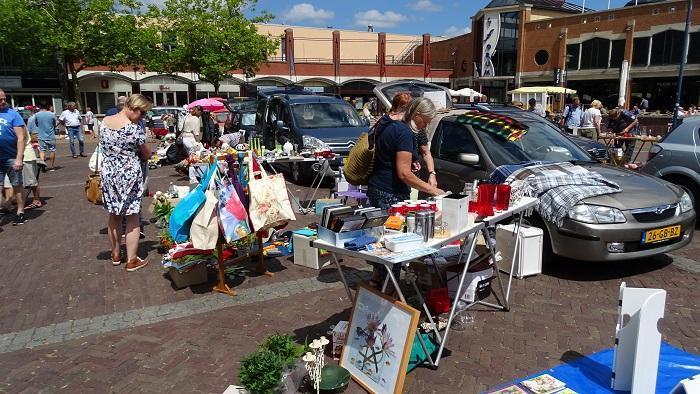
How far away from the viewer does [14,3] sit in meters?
27.4

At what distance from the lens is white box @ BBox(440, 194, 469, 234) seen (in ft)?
11.4

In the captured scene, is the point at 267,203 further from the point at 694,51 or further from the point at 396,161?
the point at 694,51

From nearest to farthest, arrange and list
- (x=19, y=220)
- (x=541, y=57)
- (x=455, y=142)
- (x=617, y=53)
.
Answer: (x=455, y=142), (x=19, y=220), (x=617, y=53), (x=541, y=57)

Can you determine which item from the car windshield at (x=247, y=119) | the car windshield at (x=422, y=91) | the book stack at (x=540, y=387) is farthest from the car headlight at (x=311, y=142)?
the book stack at (x=540, y=387)

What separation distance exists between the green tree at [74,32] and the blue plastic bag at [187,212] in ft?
90.9

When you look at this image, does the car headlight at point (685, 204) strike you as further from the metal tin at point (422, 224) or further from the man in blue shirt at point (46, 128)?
the man in blue shirt at point (46, 128)

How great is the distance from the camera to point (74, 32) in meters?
27.8

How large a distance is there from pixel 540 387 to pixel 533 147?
3540mm

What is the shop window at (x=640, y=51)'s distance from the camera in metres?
33.7

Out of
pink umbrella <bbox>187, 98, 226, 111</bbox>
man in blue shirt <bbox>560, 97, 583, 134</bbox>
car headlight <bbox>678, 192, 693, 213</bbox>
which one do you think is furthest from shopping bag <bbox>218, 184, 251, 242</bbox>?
man in blue shirt <bbox>560, 97, 583, 134</bbox>

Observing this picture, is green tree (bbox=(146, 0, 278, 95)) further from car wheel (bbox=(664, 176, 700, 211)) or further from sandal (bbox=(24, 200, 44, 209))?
car wheel (bbox=(664, 176, 700, 211))

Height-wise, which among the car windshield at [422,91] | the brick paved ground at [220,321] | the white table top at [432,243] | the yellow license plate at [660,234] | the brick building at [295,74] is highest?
the brick building at [295,74]

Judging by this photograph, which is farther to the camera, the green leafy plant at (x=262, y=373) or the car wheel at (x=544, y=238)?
the car wheel at (x=544, y=238)

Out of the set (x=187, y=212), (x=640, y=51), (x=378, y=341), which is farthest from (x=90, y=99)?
(x=378, y=341)
